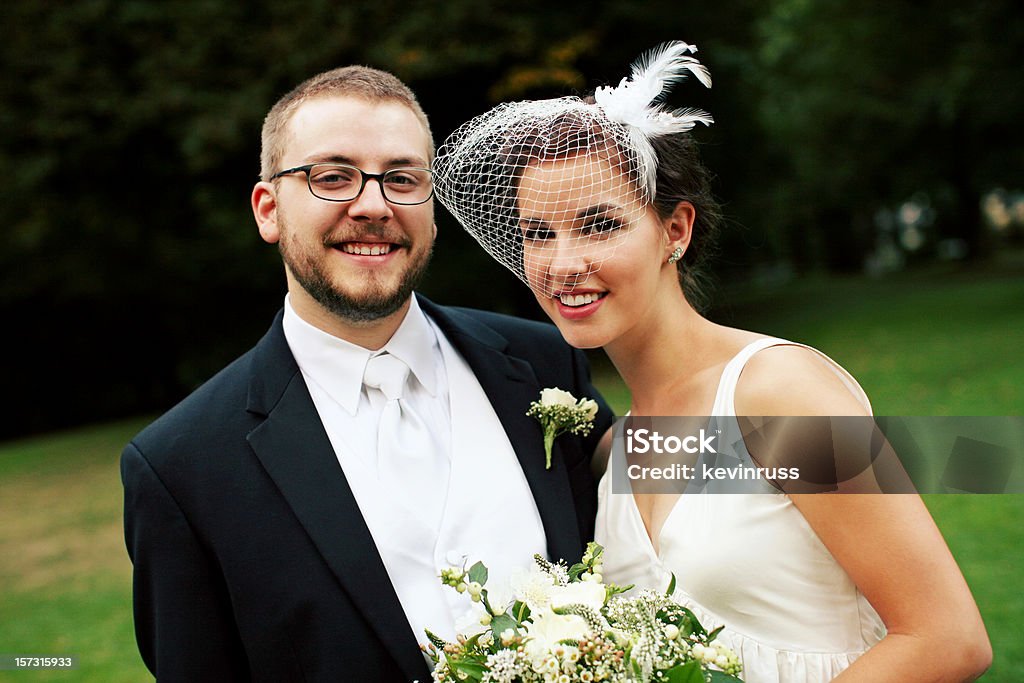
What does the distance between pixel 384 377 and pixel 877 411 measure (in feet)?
35.6

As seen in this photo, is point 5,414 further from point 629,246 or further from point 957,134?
point 957,134

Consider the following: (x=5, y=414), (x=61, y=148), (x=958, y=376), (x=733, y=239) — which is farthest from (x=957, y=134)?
(x=5, y=414)

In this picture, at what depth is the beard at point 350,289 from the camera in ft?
10.7

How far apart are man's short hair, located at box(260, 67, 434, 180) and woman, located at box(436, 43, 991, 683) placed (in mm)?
302

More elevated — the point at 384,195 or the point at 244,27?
the point at 244,27

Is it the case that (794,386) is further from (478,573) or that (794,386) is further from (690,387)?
(478,573)

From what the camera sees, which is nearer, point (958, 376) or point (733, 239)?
point (958, 376)

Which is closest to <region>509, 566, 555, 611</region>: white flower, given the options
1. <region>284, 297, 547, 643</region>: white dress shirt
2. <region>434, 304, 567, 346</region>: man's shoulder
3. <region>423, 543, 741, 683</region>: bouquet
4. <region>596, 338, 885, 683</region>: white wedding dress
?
<region>423, 543, 741, 683</region>: bouquet

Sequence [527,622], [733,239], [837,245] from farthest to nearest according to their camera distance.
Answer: [837,245] → [733,239] → [527,622]

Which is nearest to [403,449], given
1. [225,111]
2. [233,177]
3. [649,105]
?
[649,105]

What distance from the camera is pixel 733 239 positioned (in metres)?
23.9

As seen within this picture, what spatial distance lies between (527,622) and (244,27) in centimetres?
1643

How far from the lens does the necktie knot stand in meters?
3.30

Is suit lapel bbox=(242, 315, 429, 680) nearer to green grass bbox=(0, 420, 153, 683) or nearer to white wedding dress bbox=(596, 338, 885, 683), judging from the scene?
white wedding dress bbox=(596, 338, 885, 683)
